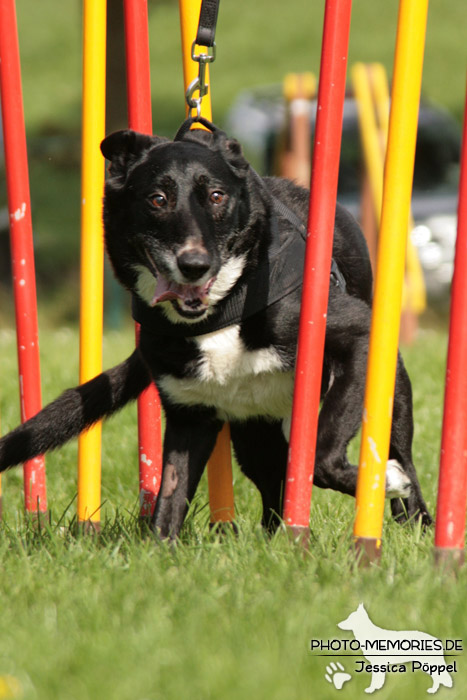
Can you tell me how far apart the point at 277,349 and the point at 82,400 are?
728 millimetres

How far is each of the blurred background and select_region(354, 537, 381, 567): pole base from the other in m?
7.48

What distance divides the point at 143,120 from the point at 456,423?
4.94ft

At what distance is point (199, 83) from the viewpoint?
2.70 meters

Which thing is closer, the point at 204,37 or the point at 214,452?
the point at 204,37

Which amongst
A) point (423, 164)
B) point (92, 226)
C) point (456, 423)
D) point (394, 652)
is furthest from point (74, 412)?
point (423, 164)

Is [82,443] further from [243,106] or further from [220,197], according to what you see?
[243,106]

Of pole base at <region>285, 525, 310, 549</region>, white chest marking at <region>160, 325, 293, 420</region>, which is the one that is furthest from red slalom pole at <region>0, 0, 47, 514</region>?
pole base at <region>285, 525, 310, 549</region>

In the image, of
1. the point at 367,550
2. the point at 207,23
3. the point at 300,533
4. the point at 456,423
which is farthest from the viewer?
the point at 207,23

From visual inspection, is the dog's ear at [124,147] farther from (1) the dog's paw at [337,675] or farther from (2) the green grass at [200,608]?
(1) the dog's paw at [337,675]

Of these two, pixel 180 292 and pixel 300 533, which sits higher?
pixel 180 292

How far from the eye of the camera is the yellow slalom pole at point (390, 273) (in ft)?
7.19

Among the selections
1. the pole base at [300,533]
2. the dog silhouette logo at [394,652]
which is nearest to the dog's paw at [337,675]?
the dog silhouette logo at [394,652]

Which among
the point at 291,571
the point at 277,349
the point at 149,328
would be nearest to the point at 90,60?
the point at 149,328

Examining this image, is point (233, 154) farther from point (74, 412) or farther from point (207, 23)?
point (74, 412)
